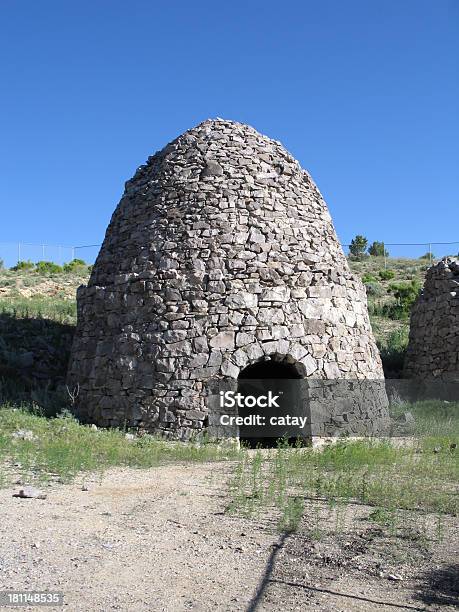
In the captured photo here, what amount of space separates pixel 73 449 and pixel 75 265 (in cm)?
1967

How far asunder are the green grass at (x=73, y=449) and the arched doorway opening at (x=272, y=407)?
41.8 inches

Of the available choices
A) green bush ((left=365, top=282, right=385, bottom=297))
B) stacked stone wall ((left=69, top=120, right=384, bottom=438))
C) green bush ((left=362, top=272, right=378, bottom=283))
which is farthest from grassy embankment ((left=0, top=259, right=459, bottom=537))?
green bush ((left=362, top=272, right=378, bottom=283))

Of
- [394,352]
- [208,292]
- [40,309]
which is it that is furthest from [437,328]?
[40,309]

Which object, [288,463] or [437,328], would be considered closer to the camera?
[288,463]

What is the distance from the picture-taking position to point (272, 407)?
32.8 feet

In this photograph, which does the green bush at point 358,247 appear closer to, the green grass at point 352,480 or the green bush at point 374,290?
the green bush at point 374,290

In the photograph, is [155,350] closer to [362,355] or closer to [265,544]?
[362,355]

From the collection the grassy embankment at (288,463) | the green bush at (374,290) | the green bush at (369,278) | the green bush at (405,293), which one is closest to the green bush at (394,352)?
the green bush at (405,293)

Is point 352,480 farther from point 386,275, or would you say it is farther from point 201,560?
point 386,275

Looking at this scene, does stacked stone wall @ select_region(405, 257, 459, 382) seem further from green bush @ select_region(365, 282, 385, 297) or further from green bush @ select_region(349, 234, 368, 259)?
green bush @ select_region(349, 234, 368, 259)

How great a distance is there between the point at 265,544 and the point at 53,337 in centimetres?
1025

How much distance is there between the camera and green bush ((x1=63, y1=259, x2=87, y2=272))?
25.6 meters

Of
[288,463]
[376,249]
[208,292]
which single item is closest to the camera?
[288,463]

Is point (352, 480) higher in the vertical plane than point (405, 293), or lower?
lower
